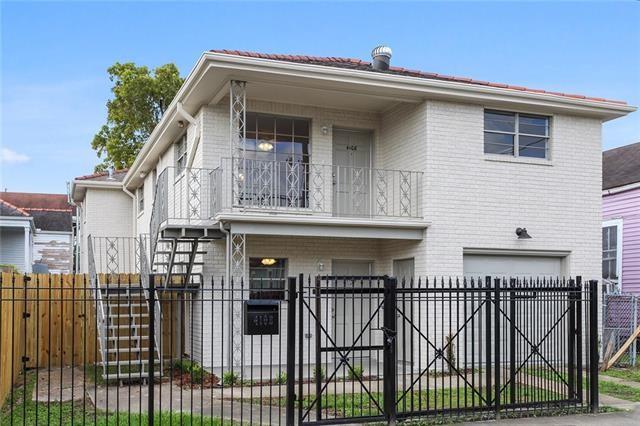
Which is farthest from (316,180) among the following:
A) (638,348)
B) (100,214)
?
(100,214)

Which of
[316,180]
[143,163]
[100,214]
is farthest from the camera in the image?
[100,214]

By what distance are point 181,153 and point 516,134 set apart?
776 centimetres

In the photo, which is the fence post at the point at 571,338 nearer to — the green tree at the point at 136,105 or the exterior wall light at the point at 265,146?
the exterior wall light at the point at 265,146

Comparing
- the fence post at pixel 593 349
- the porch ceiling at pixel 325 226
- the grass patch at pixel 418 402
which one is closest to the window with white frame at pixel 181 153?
the porch ceiling at pixel 325 226

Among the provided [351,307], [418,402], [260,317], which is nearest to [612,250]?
[351,307]

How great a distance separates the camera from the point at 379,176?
48.8 feet

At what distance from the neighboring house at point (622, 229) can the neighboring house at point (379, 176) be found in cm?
472

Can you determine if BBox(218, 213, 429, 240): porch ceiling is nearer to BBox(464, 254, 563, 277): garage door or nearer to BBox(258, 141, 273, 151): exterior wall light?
BBox(464, 254, 563, 277): garage door

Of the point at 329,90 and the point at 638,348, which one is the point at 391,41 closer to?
the point at 329,90

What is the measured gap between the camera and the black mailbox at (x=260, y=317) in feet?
27.7

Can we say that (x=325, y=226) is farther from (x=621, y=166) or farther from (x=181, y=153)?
(x=621, y=166)

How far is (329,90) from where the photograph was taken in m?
13.5

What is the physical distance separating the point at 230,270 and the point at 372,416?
15.4 ft

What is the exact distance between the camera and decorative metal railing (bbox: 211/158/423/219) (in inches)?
525
